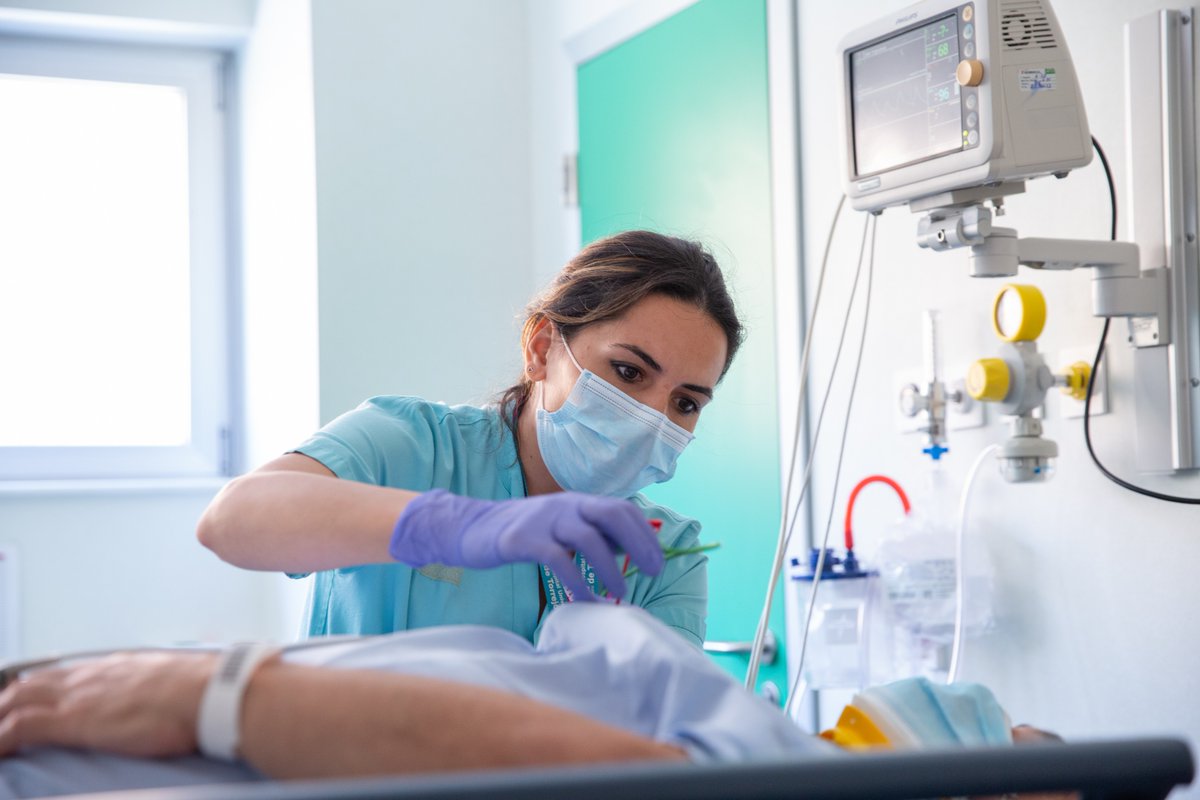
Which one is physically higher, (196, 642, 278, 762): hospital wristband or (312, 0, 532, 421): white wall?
(312, 0, 532, 421): white wall

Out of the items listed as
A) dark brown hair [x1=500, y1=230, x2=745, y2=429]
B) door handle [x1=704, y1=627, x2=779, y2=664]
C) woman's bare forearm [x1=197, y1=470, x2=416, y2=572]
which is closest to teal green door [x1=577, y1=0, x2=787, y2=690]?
door handle [x1=704, y1=627, x2=779, y2=664]

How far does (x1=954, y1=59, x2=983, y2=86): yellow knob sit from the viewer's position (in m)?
1.50

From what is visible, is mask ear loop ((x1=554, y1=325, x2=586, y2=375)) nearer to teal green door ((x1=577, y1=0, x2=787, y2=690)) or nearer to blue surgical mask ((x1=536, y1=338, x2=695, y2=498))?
blue surgical mask ((x1=536, y1=338, x2=695, y2=498))

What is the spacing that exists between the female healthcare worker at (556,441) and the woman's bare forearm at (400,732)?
44 cm

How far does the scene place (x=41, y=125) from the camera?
10.6ft

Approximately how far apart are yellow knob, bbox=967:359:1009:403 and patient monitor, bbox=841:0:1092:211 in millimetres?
233

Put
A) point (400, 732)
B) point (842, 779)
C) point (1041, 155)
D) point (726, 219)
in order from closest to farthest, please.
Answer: point (842, 779), point (400, 732), point (1041, 155), point (726, 219)

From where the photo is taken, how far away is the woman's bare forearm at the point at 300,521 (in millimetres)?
1203

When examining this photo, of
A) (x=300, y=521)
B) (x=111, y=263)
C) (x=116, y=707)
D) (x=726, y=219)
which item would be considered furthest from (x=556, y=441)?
(x=111, y=263)

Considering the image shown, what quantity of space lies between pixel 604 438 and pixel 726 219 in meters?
1.03

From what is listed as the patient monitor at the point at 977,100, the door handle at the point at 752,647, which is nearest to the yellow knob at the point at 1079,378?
the patient monitor at the point at 977,100

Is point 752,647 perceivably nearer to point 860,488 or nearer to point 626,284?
point 860,488

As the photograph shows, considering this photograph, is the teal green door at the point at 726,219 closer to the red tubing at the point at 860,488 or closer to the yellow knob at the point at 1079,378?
the red tubing at the point at 860,488

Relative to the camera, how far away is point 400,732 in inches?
33.4
